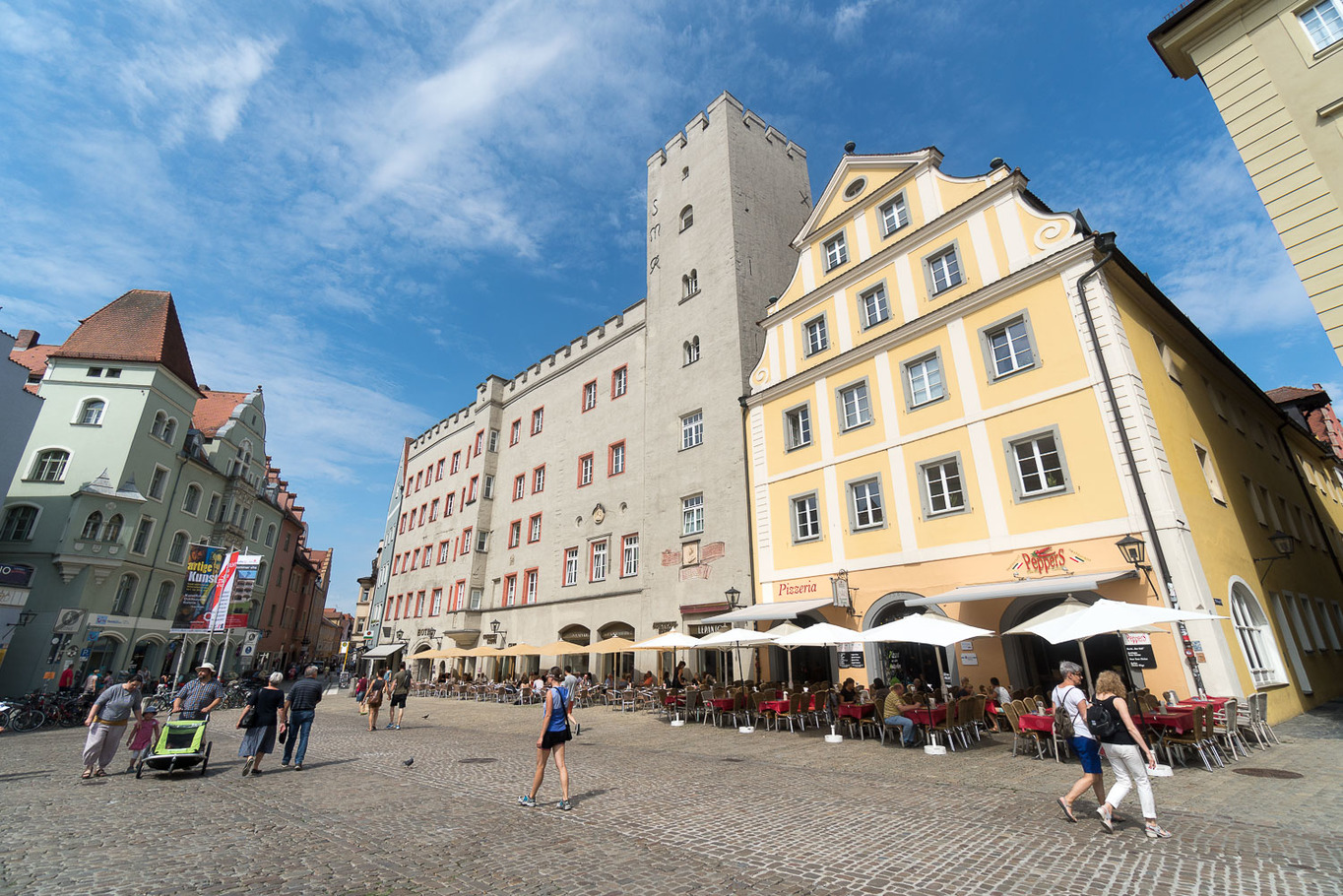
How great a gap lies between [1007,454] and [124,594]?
37.4 meters

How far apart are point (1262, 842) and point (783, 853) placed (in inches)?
176

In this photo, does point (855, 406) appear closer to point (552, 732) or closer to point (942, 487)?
point (942, 487)

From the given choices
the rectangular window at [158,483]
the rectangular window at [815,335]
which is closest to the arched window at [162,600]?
the rectangular window at [158,483]

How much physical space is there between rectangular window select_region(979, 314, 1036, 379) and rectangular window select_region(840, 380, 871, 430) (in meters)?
3.47

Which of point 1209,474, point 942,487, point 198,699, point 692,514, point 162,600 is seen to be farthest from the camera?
point 162,600

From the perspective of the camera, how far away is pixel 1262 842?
221 inches

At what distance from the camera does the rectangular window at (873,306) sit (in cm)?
1814

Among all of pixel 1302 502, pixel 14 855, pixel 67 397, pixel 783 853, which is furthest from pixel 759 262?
pixel 67 397

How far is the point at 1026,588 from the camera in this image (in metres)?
12.7

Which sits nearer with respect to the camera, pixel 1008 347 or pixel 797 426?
pixel 1008 347

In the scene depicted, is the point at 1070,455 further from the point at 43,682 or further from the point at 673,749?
the point at 43,682

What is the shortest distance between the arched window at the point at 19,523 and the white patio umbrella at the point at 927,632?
34081 millimetres

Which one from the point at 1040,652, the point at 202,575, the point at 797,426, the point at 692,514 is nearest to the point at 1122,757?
the point at 1040,652

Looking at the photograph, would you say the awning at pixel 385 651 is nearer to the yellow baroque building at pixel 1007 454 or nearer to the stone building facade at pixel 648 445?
the stone building facade at pixel 648 445
